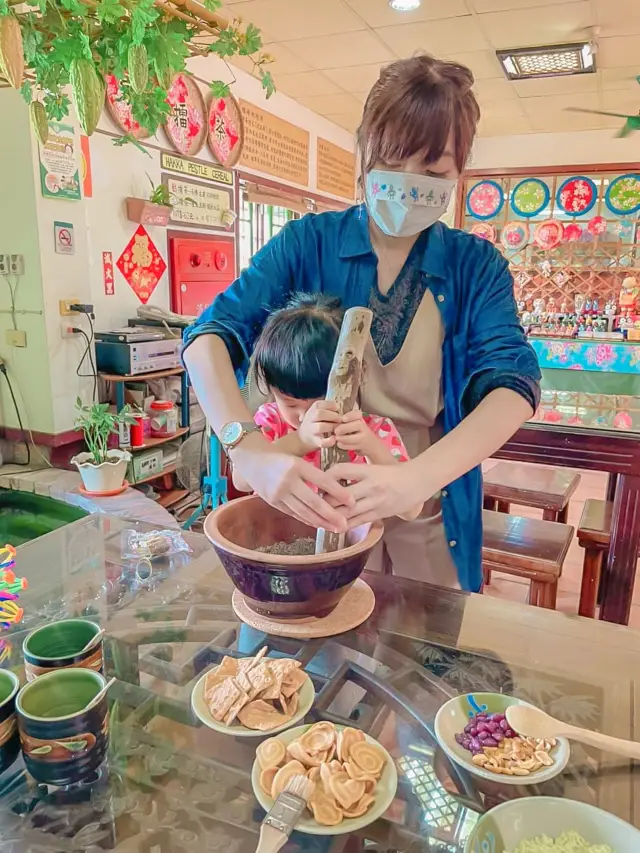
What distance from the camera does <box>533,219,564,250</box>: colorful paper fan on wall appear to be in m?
6.02

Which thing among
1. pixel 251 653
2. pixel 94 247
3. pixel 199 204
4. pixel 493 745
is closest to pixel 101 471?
pixel 94 247

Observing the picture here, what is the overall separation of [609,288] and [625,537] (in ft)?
16.0

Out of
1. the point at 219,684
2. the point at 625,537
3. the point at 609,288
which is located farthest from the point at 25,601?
the point at 609,288

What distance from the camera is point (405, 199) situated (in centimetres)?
97

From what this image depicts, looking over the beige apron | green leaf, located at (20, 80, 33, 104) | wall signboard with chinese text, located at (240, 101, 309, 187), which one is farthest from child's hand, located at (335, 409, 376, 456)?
wall signboard with chinese text, located at (240, 101, 309, 187)

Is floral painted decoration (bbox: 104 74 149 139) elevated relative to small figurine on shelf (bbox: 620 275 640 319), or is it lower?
elevated

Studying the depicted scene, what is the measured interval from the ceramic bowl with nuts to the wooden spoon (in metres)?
0.01

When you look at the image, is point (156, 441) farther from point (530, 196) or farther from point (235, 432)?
point (530, 196)

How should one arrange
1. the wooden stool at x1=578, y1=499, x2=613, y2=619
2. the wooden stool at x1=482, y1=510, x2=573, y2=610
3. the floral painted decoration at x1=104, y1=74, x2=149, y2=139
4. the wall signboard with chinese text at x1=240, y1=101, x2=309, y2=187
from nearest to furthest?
the wooden stool at x1=482, y1=510, x2=573, y2=610 → the wooden stool at x1=578, y1=499, x2=613, y2=619 → the floral painted decoration at x1=104, y1=74, x2=149, y2=139 → the wall signboard with chinese text at x1=240, y1=101, x2=309, y2=187

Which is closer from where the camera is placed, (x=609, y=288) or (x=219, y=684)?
(x=219, y=684)

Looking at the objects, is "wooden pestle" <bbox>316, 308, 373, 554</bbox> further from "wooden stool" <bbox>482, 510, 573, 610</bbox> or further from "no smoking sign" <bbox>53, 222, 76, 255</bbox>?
"no smoking sign" <bbox>53, 222, 76, 255</bbox>

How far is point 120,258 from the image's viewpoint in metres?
3.36

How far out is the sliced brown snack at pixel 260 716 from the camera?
2.23 feet

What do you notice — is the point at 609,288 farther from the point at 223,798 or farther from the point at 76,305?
the point at 223,798
